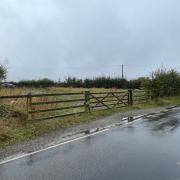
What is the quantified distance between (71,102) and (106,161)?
55.3ft

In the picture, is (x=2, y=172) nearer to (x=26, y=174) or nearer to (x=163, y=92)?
(x=26, y=174)

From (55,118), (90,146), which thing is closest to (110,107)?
(55,118)

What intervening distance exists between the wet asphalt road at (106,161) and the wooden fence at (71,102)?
4.65 m

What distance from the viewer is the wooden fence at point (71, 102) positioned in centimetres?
1670

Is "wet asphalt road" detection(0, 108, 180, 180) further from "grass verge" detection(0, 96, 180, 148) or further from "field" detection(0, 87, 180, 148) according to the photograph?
"field" detection(0, 87, 180, 148)

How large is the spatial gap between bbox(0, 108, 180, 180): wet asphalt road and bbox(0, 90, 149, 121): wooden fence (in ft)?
15.3

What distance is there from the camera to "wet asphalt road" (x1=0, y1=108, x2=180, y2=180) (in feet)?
24.6

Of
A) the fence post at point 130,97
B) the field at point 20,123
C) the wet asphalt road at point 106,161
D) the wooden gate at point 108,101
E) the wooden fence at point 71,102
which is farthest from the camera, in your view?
the fence post at point 130,97

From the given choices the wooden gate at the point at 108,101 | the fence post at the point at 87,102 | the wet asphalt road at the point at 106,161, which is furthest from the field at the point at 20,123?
the wooden gate at the point at 108,101

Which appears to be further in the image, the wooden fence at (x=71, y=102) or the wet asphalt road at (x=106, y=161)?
the wooden fence at (x=71, y=102)

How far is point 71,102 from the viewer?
25500 millimetres

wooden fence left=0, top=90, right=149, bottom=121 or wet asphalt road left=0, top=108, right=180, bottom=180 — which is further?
wooden fence left=0, top=90, right=149, bottom=121

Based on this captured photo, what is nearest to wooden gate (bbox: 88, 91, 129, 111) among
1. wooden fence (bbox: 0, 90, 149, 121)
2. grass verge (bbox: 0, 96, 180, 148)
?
wooden fence (bbox: 0, 90, 149, 121)

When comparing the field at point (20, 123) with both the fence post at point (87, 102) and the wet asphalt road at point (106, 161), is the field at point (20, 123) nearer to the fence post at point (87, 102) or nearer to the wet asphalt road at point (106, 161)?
the fence post at point (87, 102)
